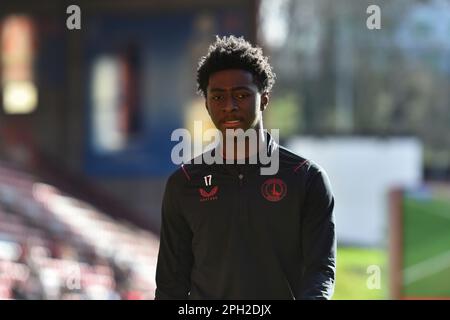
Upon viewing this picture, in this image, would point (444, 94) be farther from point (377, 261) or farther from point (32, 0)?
point (32, 0)

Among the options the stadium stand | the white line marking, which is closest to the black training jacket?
the stadium stand

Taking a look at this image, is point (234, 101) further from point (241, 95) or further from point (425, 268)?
point (425, 268)

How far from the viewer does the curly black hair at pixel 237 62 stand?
183 centimetres

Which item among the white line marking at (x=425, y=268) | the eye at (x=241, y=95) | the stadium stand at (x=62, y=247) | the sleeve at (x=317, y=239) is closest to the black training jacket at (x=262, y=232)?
the sleeve at (x=317, y=239)

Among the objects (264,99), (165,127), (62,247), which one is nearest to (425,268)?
(165,127)

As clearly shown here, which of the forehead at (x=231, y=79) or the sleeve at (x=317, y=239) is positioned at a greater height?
the forehead at (x=231, y=79)

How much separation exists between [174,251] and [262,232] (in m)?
0.19

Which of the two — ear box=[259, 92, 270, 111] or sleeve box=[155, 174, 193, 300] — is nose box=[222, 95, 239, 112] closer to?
ear box=[259, 92, 270, 111]

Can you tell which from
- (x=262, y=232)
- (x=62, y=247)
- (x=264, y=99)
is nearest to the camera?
(x=262, y=232)

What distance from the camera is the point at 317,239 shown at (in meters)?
1.75

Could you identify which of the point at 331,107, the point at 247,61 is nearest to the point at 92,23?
the point at 331,107

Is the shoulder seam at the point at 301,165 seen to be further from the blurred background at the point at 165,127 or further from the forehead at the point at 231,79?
the blurred background at the point at 165,127

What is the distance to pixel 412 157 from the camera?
873cm

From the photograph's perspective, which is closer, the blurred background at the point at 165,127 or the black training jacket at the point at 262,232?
the black training jacket at the point at 262,232
